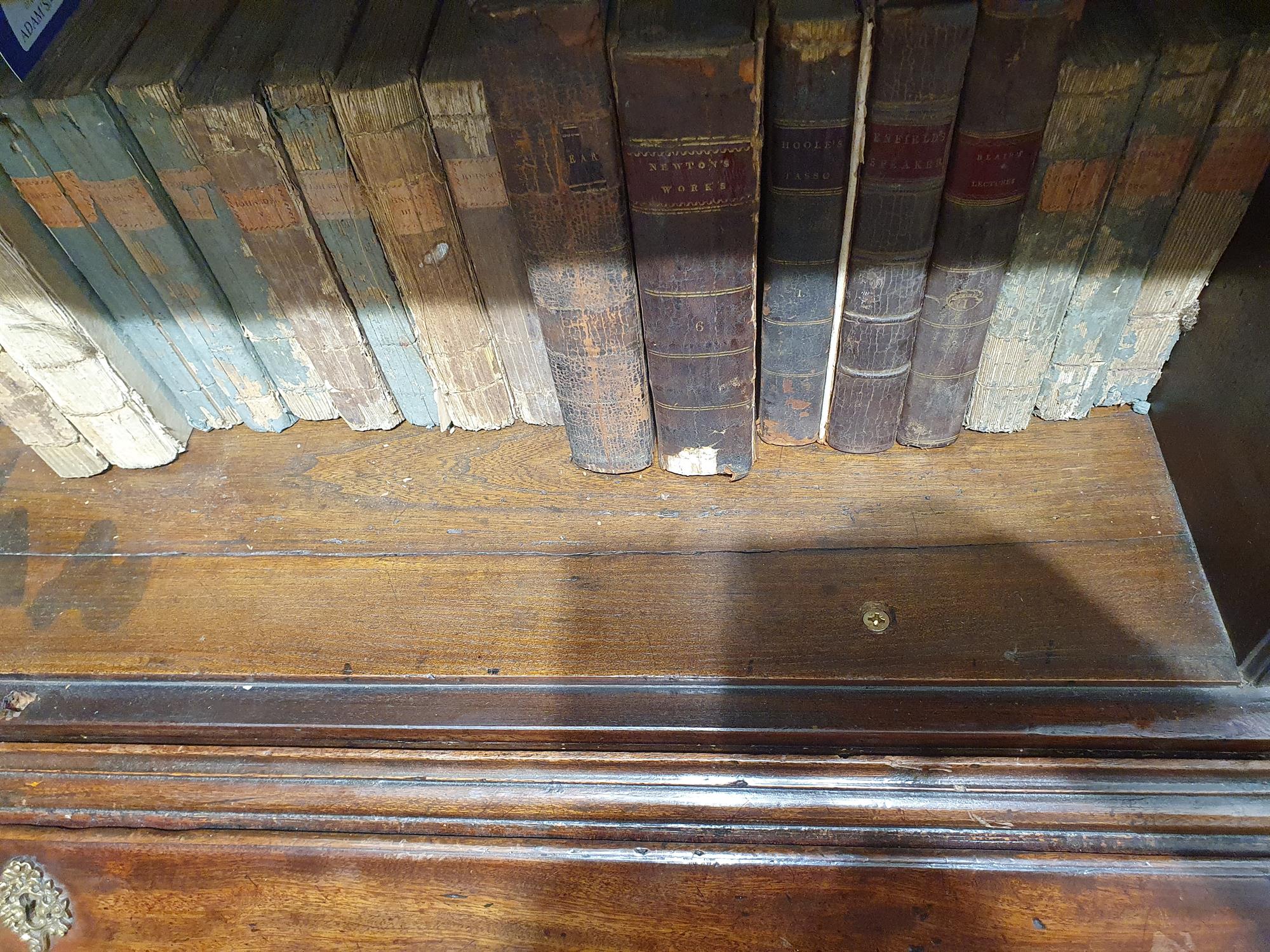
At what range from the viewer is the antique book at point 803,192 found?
0.61 metres

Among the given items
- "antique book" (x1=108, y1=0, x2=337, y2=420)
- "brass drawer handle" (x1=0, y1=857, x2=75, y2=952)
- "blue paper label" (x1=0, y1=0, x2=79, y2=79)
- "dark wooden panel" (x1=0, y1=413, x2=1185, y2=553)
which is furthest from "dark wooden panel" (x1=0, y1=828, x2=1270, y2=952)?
"blue paper label" (x1=0, y1=0, x2=79, y2=79)

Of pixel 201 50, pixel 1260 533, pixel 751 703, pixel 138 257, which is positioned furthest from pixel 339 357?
pixel 1260 533

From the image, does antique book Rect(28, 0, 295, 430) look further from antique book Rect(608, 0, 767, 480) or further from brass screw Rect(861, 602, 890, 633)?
brass screw Rect(861, 602, 890, 633)

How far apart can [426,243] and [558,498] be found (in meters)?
0.31

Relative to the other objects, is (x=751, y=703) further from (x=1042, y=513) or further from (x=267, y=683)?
(x=267, y=683)

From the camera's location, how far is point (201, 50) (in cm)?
72

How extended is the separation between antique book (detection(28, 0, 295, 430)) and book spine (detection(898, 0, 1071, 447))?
70cm

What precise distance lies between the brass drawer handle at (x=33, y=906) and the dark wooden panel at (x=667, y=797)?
0.16 feet

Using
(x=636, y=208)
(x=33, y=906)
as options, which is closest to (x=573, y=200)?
(x=636, y=208)

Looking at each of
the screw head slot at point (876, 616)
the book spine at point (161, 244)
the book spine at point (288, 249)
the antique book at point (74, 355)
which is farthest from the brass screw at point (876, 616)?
the antique book at point (74, 355)

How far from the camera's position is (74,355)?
0.87 metres

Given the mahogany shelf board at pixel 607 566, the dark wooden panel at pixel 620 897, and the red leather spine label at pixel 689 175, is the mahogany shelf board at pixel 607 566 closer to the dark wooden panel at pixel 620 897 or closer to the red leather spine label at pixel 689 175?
the dark wooden panel at pixel 620 897

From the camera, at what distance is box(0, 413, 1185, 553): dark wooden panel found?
0.88 meters

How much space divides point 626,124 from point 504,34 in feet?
0.35
